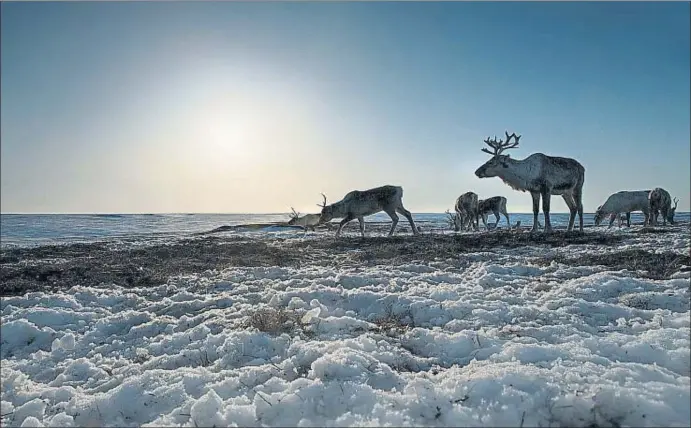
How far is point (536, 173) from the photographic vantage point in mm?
14750

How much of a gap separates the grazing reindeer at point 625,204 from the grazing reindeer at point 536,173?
10789mm

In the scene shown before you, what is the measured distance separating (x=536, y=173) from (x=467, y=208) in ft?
33.4

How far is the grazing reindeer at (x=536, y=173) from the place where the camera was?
14.8 m

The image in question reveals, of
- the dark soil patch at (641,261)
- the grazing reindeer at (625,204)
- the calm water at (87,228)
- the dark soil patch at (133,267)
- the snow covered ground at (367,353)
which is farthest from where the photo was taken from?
the calm water at (87,228)

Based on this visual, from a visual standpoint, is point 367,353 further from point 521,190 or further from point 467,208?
point 467,208

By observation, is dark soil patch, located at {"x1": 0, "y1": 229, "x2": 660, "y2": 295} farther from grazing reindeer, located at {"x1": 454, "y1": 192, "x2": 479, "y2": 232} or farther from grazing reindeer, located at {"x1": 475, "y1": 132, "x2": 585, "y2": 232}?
grazing reindeer, located at {"x1": 454, "y1": 192, "x2": 479, "y2": 232}

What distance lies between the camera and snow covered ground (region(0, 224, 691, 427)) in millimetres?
2771

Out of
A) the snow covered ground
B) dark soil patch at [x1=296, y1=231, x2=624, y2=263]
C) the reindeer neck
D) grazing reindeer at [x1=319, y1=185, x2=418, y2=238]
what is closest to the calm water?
grazing reindeer at [x1=319, y1=185, x2=418, y2=238]

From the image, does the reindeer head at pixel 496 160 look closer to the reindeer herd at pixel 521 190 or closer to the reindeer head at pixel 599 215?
the reindeer herd at pixel 521 190

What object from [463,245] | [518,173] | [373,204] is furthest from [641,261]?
[373,204]

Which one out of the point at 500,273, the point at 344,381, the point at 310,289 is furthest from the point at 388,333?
the point at 500,273

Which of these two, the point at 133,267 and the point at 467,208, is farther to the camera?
the point at 467,208

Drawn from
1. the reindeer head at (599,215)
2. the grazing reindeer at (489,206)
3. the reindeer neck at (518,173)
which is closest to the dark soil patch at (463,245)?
the reindeer neck at (518,173)

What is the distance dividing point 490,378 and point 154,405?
8.85 ft
